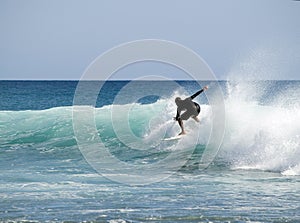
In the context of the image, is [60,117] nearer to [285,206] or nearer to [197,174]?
[197,174]

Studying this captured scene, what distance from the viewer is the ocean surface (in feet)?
31.9

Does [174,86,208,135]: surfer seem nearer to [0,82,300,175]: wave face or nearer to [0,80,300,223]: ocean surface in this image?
[0,80,300,223]: ocean surface

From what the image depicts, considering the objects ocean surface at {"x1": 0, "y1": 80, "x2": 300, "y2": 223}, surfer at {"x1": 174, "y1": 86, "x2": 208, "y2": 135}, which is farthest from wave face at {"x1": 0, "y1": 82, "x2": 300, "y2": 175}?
surfer at {"x1": 174, "y1": 86, "x2": 208, "y2": 135}

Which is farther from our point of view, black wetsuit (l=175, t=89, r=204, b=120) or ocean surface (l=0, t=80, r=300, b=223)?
black wetsuit (l=175, t=89, r=204, b=120)

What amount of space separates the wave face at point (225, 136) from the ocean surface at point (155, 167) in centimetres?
3

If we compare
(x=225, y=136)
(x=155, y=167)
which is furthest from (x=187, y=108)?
(x=225, y=136)

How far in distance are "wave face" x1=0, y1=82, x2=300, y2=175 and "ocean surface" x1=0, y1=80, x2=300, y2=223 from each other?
0.11ft

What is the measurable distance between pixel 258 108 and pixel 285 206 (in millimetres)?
9213

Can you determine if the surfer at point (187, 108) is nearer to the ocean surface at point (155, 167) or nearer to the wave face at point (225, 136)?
the ocean surface at point (155, 167)

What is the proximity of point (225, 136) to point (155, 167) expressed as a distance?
3.04m

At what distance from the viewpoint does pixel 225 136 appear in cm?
1680

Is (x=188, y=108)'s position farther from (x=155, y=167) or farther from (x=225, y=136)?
(x=225, y=136)

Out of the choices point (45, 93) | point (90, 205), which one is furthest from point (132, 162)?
point (45, 93)

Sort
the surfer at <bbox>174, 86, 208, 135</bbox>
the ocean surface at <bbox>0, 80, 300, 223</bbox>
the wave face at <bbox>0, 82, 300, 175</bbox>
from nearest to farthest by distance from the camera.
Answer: the ocean surface at <bbox>0, 80, 300, 223</bbox>
the surfer at <bbox>174, 86, 208, 135</bbox>
the wave face at <bbox>0, 82, 300, 175</bbox>
